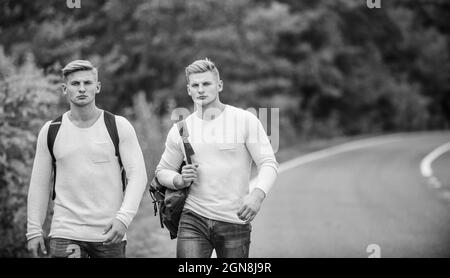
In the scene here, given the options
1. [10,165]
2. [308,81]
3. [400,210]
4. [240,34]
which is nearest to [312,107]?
[308,81]

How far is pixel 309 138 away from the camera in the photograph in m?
30.4

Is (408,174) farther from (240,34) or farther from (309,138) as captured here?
(309,138)

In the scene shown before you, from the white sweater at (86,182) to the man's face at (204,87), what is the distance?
19.4 inches

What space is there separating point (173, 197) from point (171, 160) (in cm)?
27

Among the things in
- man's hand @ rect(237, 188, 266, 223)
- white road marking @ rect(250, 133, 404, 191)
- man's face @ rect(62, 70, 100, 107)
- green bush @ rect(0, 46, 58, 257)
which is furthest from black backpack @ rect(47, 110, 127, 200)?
white road marking @ rect(250, 133, 404, 191)

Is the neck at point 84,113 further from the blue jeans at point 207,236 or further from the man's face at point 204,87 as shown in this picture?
the blue jeans at point 207,236

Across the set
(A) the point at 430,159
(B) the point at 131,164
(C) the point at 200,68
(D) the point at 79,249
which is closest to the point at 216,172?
(B) the point at 131,164

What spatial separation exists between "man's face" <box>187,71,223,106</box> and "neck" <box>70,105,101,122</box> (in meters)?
0.64

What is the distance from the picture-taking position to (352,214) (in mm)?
11359

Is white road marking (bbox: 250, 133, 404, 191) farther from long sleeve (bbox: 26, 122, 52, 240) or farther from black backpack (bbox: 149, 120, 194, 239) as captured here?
long sleeve (bbox: 26, 122, 52, 240)

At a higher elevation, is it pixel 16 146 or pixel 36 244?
pixel 16 146

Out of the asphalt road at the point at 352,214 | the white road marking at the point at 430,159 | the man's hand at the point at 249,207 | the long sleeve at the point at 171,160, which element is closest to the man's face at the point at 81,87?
the long sleeve at the point at 171,160

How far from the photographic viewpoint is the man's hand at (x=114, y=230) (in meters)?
4.09

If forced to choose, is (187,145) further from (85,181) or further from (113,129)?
(85,181)
